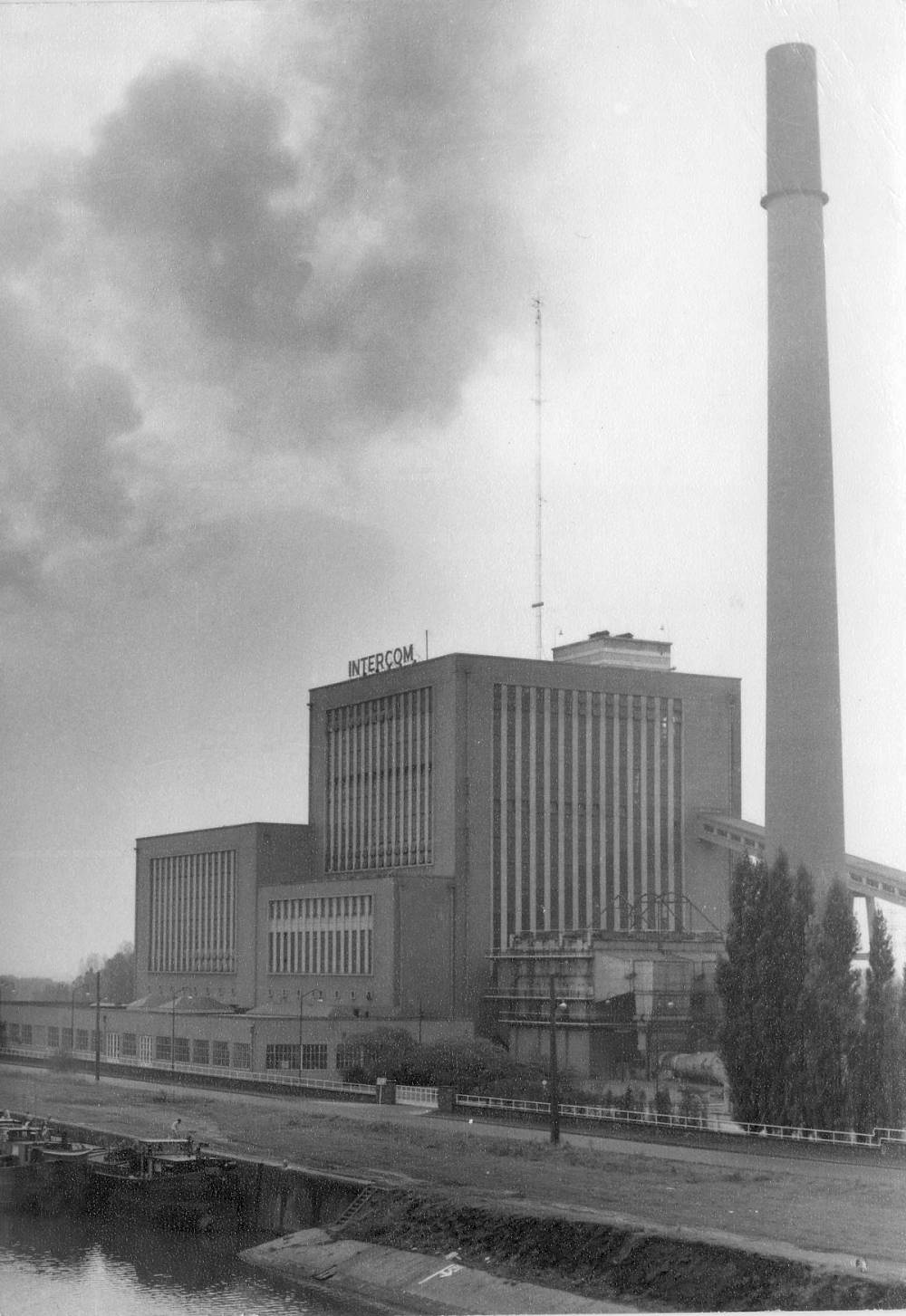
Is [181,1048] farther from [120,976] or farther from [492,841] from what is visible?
[120,976]

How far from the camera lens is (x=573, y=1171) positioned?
50156 mm

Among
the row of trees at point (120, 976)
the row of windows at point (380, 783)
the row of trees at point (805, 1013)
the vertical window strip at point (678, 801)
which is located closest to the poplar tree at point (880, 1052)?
the row of trees at point (805, 1013)

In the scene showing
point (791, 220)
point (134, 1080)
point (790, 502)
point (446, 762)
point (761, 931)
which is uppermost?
point (791, 220)

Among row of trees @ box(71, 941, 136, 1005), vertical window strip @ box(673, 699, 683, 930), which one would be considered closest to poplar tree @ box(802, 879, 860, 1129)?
vertical window strip @ box(673, 699, 683, 930)

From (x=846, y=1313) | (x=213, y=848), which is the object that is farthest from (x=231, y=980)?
(x=846, y=1313)

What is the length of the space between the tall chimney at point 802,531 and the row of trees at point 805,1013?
683cm

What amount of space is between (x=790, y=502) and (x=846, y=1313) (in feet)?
134

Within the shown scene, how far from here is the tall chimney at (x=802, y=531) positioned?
226 ft

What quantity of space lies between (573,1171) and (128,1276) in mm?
13286

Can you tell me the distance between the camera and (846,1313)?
3447 centimetres

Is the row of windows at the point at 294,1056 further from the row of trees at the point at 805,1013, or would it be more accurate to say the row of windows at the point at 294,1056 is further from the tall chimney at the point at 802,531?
the row of trees at the point at 805,1013

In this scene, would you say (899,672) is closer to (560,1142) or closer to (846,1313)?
(560,1142)

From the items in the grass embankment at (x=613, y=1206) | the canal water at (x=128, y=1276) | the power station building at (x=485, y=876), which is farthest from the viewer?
the power station building at (x=485, y=876)

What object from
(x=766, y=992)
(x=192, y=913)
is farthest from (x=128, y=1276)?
(x=192, y=913)
